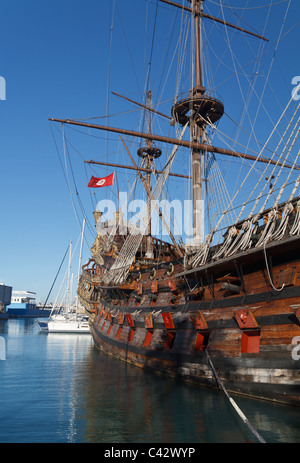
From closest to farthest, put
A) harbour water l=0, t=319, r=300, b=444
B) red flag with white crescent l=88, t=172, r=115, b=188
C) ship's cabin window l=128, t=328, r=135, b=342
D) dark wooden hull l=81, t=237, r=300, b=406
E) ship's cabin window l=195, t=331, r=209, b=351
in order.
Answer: harbour water l=0, t=319, r=300, b=444, dark wooden hull l=81, t=237, r=300, b=406, ship's cabin window l=195, t=331, r=209, b=351, ship's cabin window l=128, t=328, r=135, b=342, red flag with white crescent l=88, t=172, r=115, b=188

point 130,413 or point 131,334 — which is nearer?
point 130,413

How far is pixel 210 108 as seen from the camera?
22.1 m

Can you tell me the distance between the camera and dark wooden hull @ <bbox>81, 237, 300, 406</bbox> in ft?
33.0

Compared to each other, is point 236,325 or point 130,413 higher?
point 236,325

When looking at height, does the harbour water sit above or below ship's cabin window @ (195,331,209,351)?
below

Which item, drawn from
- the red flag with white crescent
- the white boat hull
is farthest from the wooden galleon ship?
the white boat hull

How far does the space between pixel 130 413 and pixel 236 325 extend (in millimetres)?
4420

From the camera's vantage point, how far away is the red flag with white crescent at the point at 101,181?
103 feet

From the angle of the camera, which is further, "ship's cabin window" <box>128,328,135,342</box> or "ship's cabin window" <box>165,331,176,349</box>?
"ship's cabin window" <box>128,328,135,342</box>

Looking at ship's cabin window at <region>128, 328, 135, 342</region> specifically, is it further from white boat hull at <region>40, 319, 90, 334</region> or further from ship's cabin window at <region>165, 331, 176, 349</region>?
white boat hull at <region>40, 319, 90, 334</region>

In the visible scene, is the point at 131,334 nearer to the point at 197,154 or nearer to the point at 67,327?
the point at 197,154

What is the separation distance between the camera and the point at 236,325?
11.8 metres

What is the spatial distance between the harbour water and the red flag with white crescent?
60.1ft

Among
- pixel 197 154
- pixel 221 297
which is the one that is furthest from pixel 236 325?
pixel 197 154
